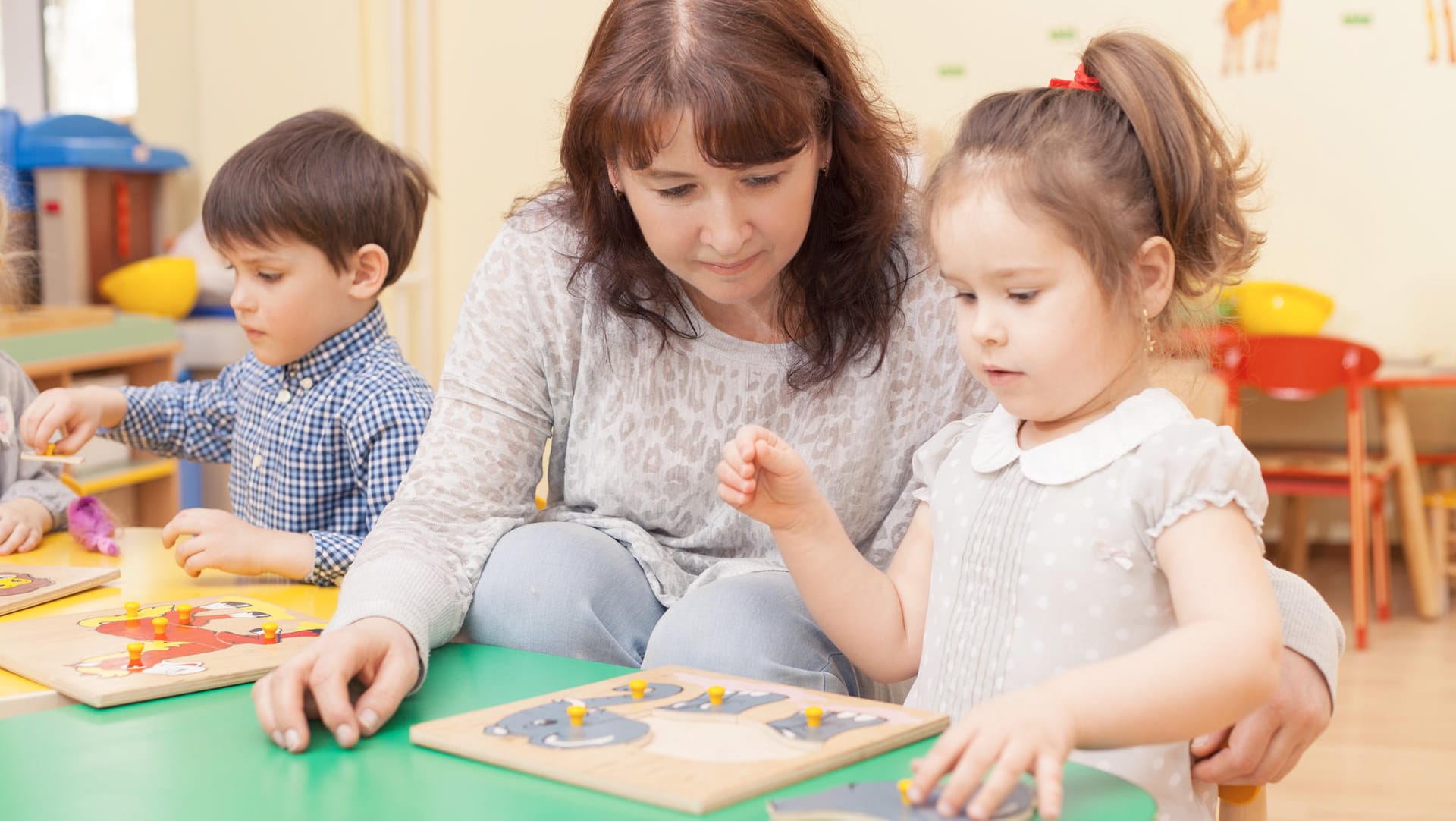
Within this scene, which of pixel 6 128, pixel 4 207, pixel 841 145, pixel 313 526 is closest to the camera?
pixel 841 145

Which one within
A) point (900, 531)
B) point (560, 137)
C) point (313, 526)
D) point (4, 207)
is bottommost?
point (313, 526)

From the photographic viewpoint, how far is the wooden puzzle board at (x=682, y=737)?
0.73 meters

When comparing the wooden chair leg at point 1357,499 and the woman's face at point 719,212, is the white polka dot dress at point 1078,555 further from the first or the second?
the wooden chair leg at point 1357,499

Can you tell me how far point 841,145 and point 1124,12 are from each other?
337cm

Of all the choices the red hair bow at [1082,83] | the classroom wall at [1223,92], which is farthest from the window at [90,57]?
the red hair bow at [1082,83]

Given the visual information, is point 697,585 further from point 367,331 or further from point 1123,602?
point 367,331

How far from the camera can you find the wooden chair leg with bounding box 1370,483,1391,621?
3.67 m

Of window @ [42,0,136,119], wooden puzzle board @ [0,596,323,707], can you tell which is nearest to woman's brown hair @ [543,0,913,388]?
wooden puzzle board @ [0,596,323,707]

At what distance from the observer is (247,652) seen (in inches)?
40.1

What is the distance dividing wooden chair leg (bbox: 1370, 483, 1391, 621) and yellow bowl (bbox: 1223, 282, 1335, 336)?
0.51 metres

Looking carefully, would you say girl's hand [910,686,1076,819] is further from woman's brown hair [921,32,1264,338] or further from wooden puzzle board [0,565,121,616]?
wooden puzzle board [0,565,121,616]

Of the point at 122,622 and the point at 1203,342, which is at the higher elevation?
the point at 1203,342

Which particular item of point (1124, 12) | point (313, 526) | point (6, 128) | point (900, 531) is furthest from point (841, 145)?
point (1124, 12)

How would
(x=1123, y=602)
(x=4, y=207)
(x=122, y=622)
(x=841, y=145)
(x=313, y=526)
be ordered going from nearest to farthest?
(x=1123, y=602) < (x=122, y=622) < (x=841, y=145) < (x=313, y=526) < (x=4, y=207)
